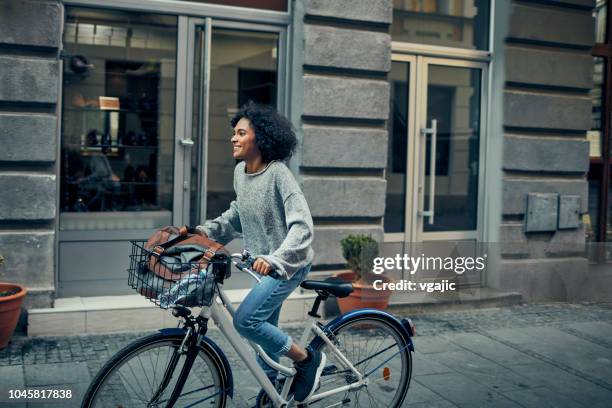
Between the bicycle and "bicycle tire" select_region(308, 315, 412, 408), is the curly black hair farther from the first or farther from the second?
"bicycle tire" select_region(308, 315, 412, 408)

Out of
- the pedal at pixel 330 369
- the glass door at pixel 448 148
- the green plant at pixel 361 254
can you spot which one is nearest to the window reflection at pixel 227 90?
the green plant at pixel 361 254

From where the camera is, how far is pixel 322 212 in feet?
24.5

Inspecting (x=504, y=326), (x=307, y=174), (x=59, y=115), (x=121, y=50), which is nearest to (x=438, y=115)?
(x=307, y=174)

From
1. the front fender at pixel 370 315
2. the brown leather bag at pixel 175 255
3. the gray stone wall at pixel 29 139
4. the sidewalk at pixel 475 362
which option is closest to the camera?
the brown leather bag at pixel 175 255

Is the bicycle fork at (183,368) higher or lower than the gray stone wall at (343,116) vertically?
lower

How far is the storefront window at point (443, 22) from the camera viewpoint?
832 cm

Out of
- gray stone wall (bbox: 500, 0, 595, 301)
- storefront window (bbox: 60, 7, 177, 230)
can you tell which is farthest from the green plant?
gray stone wall (bbox: 500, 0, 595, 301)

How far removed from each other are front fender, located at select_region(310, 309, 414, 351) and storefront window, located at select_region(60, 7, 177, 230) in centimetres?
346

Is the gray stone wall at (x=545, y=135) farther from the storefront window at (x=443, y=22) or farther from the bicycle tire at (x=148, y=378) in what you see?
the bicycle tire at (x=148, y=378)

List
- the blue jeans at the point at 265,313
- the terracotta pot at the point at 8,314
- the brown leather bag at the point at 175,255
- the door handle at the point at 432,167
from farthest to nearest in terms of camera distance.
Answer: the door handle at the point at 432,167
the terracotta pot at the point at 8,314
the blue jeans at the point at 265,313
the brown leather bag at the point at 175,255

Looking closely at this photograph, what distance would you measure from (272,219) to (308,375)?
33.4 inches

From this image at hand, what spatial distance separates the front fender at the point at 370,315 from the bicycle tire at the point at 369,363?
11 mm

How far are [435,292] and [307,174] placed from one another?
1.81 m

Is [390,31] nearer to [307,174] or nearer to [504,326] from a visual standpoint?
[307,174]
